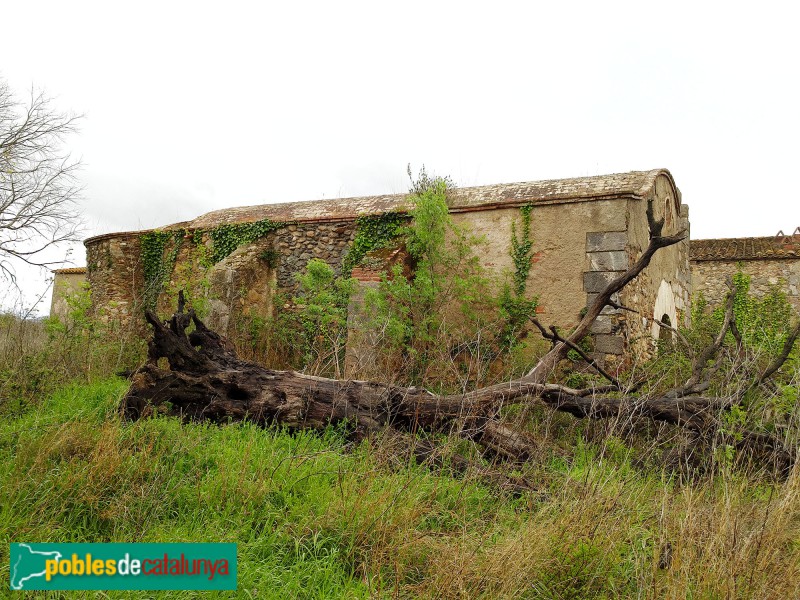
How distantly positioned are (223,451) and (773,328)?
8507 millimetres

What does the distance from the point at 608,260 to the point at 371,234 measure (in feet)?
11.8

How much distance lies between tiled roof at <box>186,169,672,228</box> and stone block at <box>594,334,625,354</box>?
1.91 metres

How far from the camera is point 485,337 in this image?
787 cm

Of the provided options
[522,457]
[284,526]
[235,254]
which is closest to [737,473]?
[522,457]

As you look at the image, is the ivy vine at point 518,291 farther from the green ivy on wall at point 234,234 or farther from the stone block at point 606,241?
the green ivy on wall at point 234,234

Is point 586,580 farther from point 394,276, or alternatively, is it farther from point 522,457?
point 394,276

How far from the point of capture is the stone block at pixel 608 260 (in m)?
7.71

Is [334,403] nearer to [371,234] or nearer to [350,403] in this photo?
[350,403]

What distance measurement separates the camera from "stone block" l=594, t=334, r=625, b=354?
765 centimetres

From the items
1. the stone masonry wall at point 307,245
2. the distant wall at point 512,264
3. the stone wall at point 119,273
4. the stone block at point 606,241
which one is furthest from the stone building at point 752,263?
the stone wall at point 119,273

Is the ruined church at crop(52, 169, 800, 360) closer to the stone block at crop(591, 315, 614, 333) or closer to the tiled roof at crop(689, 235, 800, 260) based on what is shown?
the stone block at crop(591, 315, 614, 333)

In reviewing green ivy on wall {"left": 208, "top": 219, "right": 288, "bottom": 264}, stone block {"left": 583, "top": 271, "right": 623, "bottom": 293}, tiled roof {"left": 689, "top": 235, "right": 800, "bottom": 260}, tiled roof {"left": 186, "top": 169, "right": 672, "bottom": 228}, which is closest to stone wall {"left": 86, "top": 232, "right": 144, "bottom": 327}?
tiled roof {"left": 186, "top": 169, "right": 672, "bottom": 228}

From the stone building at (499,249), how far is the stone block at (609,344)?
13 millimetres

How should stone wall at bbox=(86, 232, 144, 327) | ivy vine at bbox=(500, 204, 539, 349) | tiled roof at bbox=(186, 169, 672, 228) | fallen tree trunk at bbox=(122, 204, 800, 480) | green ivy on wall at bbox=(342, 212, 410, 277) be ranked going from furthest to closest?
stone wall at bbox=(86, 232, 144, 327) < green ivy on wall at bbox=(342, 212, 410, 277) < tiled roof at bbox=(186, 169, 672, 228) < ivy vine at bbox=(500, 204, 539, 349) < fallen tree trunk at bbox=(122, 204, 800, 480)
